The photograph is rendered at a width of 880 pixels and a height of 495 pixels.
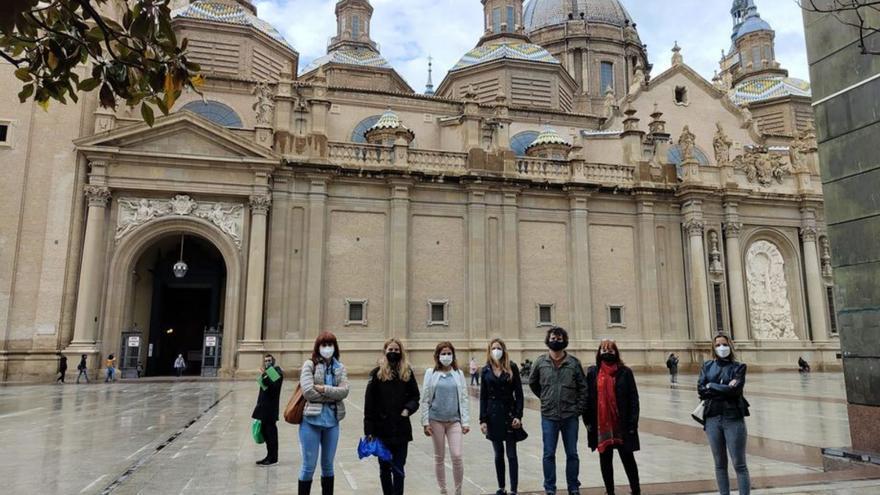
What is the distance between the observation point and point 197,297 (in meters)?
37.7

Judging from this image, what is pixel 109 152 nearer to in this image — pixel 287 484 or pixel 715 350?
pixel 287 484

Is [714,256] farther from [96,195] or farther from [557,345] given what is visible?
[96,195]

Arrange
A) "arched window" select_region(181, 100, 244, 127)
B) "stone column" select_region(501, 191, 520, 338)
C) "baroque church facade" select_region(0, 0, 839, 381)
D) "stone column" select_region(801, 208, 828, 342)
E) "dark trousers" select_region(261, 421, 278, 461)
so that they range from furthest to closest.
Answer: "stone column" select_region(801, 208, 828, 342)
"arched window" select_region(181, 100, 244, 127)
"stone column" select_region(501, 191, 520, 338)
"baroque church facade" select_region(0, 0, 839, 381)
"dark trousers" select_region(261, 421, 278, 461)

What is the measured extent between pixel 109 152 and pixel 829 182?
27411mm

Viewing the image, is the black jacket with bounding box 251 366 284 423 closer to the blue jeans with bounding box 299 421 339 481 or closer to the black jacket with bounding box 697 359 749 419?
the blue jeans with bounding box 299 421 339 481

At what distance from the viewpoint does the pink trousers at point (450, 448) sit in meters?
6.99

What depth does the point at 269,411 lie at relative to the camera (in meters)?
9.36

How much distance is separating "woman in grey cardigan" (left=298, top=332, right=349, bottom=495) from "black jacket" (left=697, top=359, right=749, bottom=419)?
156 inches

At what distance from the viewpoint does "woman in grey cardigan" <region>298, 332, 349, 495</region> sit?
261 inches

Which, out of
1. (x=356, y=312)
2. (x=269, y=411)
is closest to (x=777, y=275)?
(x=356, y=312)

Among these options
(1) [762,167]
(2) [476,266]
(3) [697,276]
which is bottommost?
(3) [697,276]

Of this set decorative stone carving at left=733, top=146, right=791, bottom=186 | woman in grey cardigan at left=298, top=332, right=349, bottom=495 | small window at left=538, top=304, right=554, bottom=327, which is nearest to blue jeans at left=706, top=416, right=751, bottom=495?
woman in grey cardigan at left=298, top=332, right=349, bottom=495

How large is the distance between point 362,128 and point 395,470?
3209 cm

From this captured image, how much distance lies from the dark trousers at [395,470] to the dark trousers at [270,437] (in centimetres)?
314
